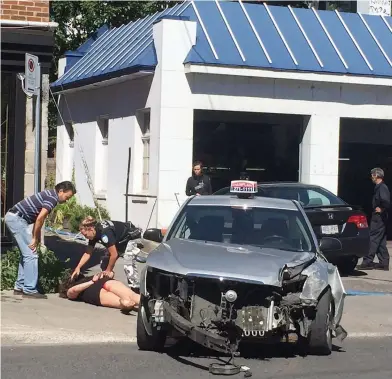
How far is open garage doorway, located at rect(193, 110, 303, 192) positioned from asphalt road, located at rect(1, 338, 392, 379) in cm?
1194

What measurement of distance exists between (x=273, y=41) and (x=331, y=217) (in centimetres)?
630

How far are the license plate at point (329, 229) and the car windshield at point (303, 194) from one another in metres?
0.50

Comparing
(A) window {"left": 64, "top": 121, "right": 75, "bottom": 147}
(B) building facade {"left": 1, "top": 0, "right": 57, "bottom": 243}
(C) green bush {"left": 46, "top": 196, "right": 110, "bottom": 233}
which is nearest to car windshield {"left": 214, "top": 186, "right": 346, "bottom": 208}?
(B) building facade {"left": 1, "top": 0, "right": 57, "bottom": 243}

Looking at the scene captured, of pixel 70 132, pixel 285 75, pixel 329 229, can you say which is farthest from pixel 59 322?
pixel 70 132

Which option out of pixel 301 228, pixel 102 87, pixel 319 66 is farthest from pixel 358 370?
pixel 102 87

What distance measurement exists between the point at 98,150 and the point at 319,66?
6.56 meters

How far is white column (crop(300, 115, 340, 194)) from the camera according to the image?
2052cm

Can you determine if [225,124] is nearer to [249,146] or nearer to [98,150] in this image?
[249,146]

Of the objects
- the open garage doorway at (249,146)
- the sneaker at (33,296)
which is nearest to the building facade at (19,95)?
the sneaker at (33,296)

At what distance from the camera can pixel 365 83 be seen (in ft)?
66.2

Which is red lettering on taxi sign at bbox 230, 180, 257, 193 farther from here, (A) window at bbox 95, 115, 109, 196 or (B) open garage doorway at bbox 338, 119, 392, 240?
(A) window at bbox 95, 115, 109, 196

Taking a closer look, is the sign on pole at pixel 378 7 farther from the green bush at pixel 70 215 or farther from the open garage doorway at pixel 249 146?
the green bush at pixel 70 215

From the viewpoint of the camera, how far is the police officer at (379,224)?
53.8ft

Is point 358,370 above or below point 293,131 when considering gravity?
below
